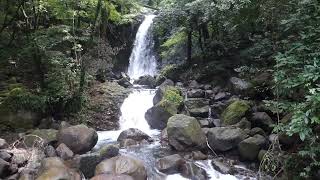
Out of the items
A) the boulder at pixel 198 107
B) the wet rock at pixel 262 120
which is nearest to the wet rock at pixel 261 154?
the wet rock at pixel 262 120

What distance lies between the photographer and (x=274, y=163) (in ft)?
23.5

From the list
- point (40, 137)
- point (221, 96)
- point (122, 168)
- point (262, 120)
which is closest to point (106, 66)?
point (40, 137)

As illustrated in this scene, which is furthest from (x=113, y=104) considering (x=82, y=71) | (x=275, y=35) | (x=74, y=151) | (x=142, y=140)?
(x=275, y=35)

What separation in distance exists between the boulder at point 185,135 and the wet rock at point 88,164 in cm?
261

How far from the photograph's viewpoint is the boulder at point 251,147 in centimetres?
939

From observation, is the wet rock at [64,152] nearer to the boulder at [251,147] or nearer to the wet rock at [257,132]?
the boulder at [251,147]

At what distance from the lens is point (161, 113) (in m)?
12.9

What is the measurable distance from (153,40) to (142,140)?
12877mm

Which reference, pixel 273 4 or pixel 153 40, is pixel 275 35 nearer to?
pixel 273 4

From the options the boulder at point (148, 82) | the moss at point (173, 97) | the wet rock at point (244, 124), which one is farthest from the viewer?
the boulder at point (148, 82)

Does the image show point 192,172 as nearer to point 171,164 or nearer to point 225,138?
point 171,164

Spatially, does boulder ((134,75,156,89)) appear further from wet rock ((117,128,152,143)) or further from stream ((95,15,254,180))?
wet rock ((117,128,152,143))

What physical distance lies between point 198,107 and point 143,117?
2398 millimetres

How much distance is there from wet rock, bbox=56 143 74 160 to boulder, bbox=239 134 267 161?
16.0 ft
